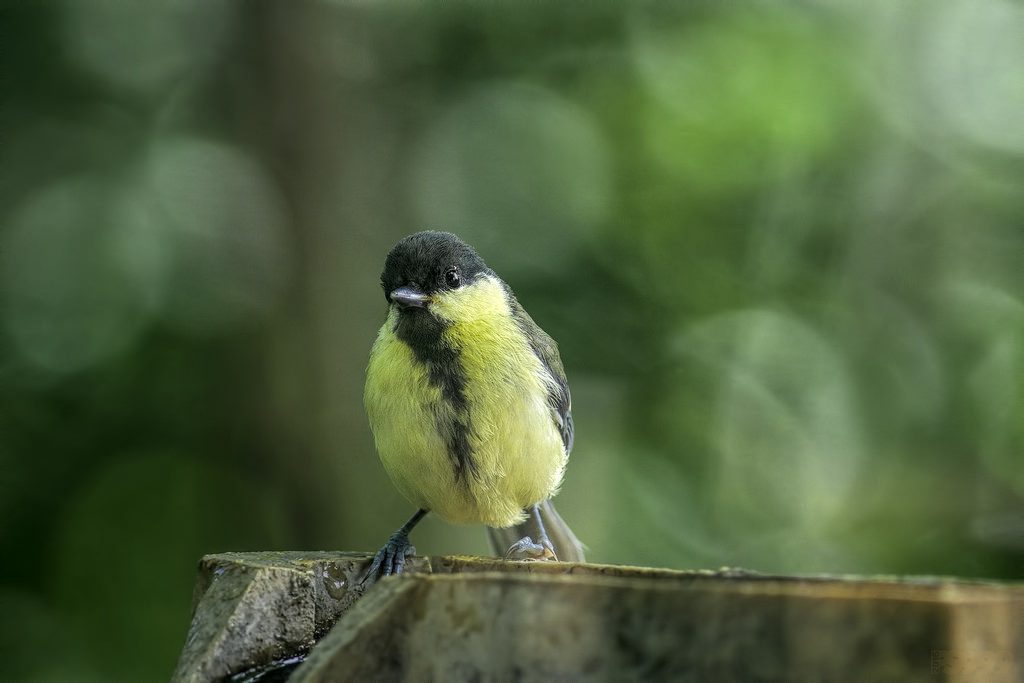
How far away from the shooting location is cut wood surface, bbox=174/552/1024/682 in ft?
4.11

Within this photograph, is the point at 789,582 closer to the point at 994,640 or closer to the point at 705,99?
the point at 994,640

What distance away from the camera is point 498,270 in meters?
7.23

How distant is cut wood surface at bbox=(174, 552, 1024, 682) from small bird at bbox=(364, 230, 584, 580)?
5.87 ft

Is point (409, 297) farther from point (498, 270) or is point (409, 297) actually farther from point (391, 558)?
point (498, 270)

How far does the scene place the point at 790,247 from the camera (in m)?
7.16

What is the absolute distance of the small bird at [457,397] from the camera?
141 inches

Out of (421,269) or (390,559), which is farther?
(421,269)

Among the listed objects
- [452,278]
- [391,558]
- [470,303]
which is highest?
[452,278]

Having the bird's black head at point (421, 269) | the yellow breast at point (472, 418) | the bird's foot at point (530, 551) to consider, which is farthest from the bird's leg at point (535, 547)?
the bird's black head at point (421, 269)

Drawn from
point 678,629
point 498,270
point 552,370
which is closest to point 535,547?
point 552,370

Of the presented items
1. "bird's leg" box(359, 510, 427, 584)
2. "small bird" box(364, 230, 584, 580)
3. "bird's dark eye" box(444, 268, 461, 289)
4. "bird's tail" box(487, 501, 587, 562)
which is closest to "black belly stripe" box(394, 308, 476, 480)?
"small bird" box(364, 230, 584, 580)

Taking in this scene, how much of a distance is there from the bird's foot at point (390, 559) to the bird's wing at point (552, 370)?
0.99m

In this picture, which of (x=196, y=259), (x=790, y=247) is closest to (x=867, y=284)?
(x=790, y=247)

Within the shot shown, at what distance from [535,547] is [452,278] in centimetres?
111
